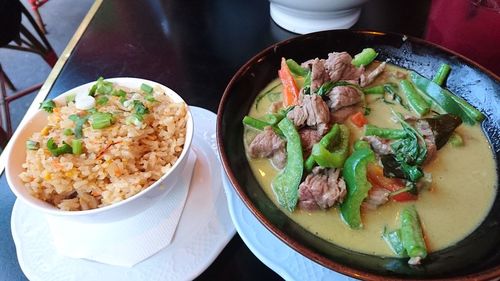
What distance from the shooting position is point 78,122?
1.14m

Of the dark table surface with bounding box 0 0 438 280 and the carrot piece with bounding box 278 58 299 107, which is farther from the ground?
the carrot piece with bounding box 278 58 299 107

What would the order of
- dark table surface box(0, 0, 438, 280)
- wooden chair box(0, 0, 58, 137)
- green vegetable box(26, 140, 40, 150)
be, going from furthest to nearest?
wooden chair box(0, 0, 58, 137) < dark table surface box(0, 0, 438, 280) < green vegetable box(26, 140, 40, 150)

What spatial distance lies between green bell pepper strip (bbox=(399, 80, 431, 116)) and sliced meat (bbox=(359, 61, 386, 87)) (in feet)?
0.28

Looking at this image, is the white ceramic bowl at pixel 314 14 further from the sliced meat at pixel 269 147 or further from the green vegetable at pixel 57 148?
the green vegetable at pixel 57 148

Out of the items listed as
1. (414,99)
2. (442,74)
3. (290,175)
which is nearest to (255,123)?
(290,175)

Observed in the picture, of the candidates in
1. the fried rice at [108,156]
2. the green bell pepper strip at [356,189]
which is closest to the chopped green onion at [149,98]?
the fried rice at [108,156]

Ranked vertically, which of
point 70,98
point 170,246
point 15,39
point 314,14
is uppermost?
point 314,14

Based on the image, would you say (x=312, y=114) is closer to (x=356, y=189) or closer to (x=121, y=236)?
(x=356, y=189)

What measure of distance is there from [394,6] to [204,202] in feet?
4.71

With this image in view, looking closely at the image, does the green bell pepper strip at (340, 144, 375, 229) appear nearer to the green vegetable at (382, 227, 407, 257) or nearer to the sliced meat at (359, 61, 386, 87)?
the green vegetable at (382, 227, 407, 257)

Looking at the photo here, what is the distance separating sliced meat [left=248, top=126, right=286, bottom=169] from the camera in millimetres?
1136

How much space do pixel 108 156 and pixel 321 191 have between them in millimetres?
564

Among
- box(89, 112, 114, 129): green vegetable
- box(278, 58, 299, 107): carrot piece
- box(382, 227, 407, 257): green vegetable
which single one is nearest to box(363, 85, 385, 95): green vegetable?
box(278, 58, 299, 107): carrot piece

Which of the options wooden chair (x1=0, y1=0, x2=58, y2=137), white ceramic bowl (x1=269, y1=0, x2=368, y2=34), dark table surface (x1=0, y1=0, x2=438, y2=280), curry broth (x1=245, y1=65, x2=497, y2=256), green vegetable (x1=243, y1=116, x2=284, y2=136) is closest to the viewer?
curry broth (x1=245, y1=65, x2=497, y2=256)
